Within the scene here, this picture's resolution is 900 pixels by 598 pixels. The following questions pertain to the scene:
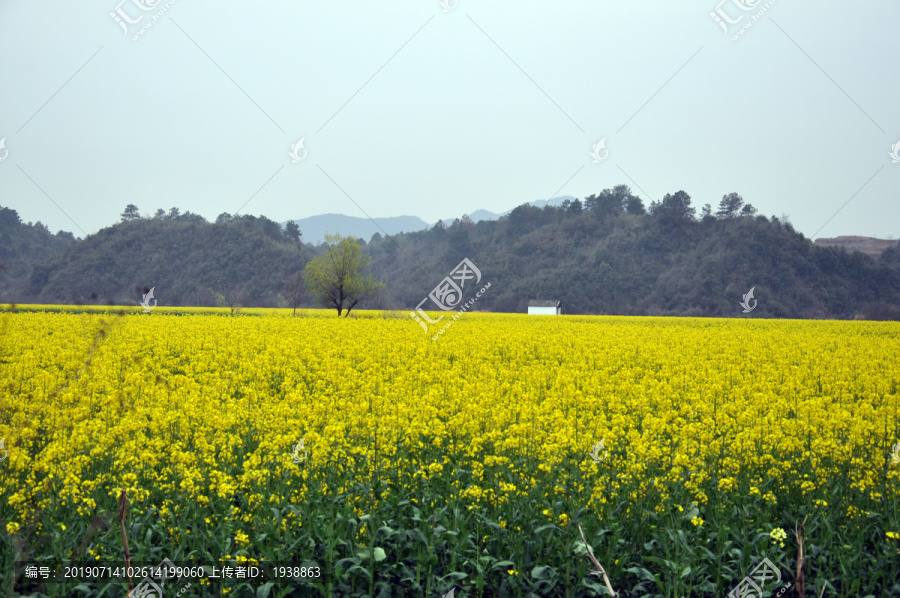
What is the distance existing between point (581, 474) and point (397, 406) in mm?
3358

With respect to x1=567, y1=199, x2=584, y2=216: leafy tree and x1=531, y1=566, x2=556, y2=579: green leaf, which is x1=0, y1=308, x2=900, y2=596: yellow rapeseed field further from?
x1=567, y1=199, x2=584, y2=216: leafy tree

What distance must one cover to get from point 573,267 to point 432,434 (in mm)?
84948

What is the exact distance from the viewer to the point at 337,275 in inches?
2122

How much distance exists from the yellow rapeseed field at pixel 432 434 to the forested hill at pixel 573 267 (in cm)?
6740

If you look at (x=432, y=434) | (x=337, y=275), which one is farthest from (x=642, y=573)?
(x=337, y=275)

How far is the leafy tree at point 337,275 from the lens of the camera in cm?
5375

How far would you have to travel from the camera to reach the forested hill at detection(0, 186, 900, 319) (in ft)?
258

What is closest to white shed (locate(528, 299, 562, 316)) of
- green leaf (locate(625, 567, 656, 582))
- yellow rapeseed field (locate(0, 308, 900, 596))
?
yellow rapeseed field (locate(0, 308, 900, 596))

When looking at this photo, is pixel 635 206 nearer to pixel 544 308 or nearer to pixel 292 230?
pixel 544 308

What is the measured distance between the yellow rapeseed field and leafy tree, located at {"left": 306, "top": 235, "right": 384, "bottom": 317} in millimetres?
37782

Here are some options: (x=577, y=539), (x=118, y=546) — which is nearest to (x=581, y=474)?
(x=577, y=539)

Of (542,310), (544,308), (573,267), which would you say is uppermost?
(573,267)

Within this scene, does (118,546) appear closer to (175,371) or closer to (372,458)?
(372,458)
